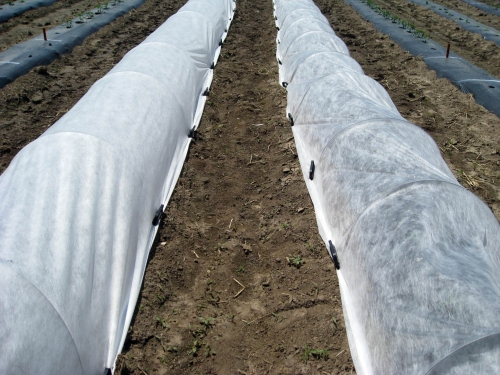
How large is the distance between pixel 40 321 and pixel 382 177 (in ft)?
10.7

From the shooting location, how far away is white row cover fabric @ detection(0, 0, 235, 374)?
304 cm

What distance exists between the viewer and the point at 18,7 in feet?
43.5

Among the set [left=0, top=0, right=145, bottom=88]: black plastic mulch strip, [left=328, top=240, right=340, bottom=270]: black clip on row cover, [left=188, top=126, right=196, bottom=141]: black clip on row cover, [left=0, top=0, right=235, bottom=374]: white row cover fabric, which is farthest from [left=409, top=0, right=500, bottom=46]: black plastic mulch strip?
[left=0, top=0, right=145, bottom=88]: black plastic mulch strip

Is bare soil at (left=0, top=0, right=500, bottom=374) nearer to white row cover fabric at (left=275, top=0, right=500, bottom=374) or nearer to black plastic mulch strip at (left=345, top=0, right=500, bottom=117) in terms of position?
black plastic mulch strip at (left=345, top=0, right=500, bottom=117)

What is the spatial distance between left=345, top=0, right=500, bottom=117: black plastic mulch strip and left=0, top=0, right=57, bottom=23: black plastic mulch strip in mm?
10807

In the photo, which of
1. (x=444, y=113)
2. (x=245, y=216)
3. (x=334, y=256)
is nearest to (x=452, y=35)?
(x=444, y=113)

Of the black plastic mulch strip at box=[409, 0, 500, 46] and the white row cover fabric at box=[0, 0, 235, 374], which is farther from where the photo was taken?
the black plastic mulch strip at box=[409, 0, 500, 46]

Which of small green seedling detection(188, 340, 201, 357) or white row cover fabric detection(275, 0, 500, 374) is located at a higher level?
white row cover fabric detection(275, 0, 500, 374)

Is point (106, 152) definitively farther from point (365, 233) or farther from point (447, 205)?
point (447, 205)

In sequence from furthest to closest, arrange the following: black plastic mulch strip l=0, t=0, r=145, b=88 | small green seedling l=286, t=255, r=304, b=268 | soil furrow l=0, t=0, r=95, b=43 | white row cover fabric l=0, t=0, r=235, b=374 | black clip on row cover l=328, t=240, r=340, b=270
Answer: soil furrow l=0, t=0, r=95, b=43 < black plastic mulch strip l=0, t=0, r=145, b=88 < small green seedling l=286, t=255, r=304, b=268 < black clip on row cover l=328, t=240, r=340, b=270 < white row cover fabric l=0, t=0, r=235, b=374

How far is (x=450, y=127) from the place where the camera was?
7285mm

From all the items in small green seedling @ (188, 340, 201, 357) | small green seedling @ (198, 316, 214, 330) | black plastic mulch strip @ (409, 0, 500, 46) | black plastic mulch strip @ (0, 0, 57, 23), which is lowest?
small green seedling @ (188, 340, 201, 357)

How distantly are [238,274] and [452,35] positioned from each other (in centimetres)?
1076

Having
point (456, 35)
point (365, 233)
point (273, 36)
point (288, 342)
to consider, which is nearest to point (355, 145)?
point (365, 233)
